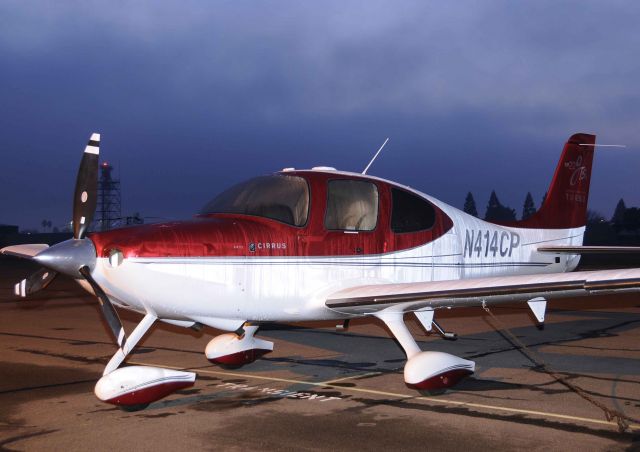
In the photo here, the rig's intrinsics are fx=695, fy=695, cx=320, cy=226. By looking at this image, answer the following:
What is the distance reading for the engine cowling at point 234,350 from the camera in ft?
27.7

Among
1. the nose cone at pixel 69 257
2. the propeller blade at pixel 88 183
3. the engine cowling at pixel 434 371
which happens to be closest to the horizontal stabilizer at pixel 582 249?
the engine cowling at pixel 434 371

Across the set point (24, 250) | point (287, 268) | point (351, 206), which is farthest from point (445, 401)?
point (24, 250)

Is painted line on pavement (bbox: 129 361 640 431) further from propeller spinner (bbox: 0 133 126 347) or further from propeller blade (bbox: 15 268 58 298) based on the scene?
propeller blade (bbox: 15 268 58 298)

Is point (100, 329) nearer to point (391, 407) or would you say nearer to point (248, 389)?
point (248, 389)

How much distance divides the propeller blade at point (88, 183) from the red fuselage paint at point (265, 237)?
1.15 ft

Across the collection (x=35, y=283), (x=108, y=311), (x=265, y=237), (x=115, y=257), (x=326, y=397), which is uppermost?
(x=265, y=237)

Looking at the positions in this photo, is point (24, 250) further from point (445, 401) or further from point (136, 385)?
point (445, 401)

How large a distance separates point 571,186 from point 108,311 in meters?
8.62

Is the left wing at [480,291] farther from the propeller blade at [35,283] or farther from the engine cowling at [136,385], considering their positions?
the propeller blade at [35,283]

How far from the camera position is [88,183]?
6832mm

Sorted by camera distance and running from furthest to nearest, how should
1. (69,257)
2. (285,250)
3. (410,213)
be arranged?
1. (410,213)
2. (285,250)
3. (69,257)

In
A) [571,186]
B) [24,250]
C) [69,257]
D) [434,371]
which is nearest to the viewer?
[69,257]

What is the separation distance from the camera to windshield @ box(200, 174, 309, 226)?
7574 millimetres

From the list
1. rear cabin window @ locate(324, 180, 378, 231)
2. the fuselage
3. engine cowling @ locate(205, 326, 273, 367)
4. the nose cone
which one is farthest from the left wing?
the nose cone
